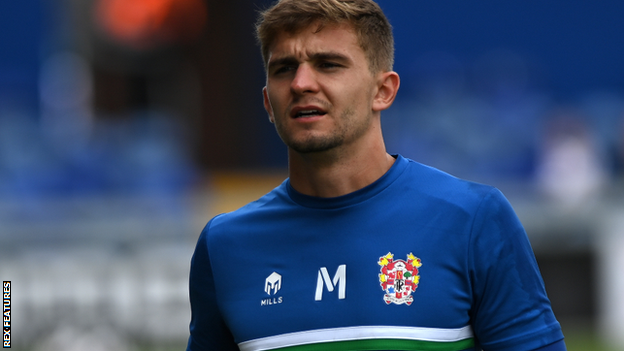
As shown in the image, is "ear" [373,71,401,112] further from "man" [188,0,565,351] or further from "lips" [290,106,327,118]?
"lips" [290,106,327,118]

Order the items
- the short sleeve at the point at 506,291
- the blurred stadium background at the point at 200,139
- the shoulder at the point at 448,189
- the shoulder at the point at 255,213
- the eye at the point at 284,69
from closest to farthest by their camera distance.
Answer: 1. the short sleeve at the point at 506,291
2. the shoulder at the point at 448,189
3. the eye at the point at 284,69
4. the shoulder at the point at 255,213
5. the blurred stadium background at the point at 200,139

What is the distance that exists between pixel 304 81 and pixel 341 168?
0.30 m

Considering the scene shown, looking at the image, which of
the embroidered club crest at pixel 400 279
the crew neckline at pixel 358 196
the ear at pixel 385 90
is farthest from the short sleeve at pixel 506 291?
the ear at pixel 385 90

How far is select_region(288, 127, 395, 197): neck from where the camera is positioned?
2879 millimetres

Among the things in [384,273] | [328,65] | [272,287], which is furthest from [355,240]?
[328,65]

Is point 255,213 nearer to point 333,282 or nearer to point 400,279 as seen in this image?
point 333,282

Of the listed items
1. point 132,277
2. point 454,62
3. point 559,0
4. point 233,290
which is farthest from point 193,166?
point 233,290

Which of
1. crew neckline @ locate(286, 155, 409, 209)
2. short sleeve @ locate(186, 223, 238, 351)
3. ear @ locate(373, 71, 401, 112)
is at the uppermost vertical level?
ear @ locate(373, 71, 401, 112)

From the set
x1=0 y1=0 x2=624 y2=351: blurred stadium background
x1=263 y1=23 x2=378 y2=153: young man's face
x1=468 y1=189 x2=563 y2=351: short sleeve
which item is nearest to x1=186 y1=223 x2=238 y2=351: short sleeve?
x1=263 y1=23 x2=378 y2=153: young man's face

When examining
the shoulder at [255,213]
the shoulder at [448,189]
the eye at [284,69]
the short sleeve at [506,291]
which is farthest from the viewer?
the shoulder at [255,213]

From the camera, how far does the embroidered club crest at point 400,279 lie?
2709 mm

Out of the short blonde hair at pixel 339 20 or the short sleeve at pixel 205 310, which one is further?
the short sleeve at pixel 205 310

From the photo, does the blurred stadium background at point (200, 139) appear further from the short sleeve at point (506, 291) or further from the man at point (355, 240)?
the short sleeve at point (506, 291)

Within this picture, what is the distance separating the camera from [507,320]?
2.64 m
